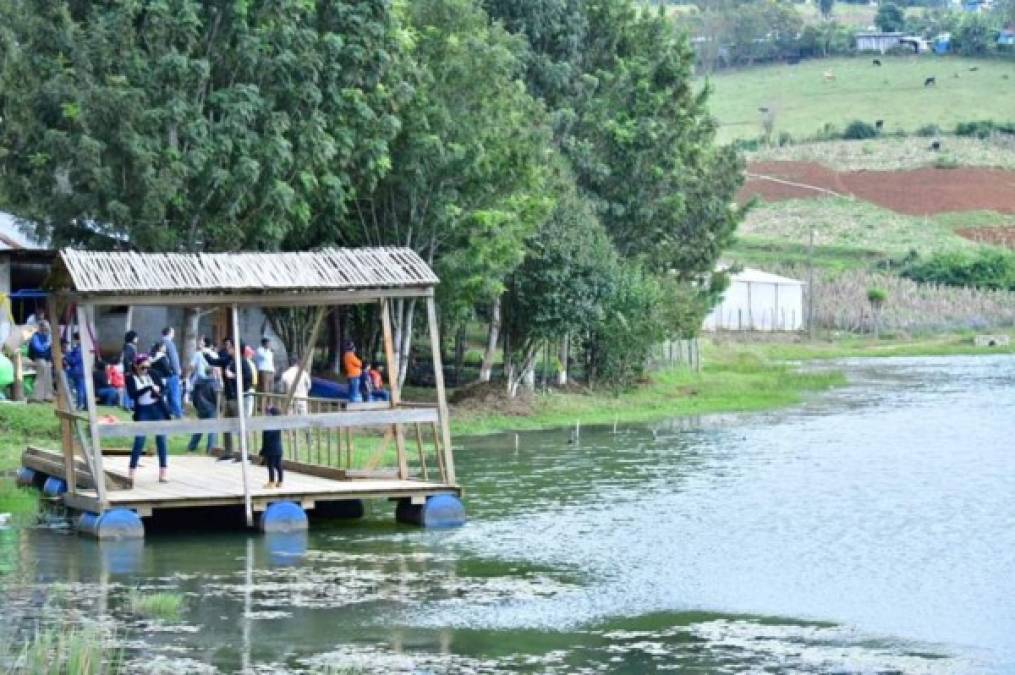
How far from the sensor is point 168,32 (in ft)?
123

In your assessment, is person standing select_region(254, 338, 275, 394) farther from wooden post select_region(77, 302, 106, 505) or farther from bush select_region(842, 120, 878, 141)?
bush select_region(842, 120, 878, 141)

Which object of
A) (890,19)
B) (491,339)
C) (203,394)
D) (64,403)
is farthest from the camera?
(890,19)

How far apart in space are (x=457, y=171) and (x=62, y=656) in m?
27.1

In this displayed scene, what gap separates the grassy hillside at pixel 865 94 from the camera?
136375mm

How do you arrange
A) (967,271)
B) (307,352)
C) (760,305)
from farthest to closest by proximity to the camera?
1. (967,271)
2. (760,305)
3. (307,352)

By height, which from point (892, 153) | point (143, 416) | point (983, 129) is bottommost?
point (143, 416)

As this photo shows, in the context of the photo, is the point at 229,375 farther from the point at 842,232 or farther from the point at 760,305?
the point at 842,232

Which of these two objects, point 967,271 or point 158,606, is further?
point 967,271

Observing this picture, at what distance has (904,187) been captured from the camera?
4596 inches

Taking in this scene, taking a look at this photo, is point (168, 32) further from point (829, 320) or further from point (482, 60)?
point (829, 320)

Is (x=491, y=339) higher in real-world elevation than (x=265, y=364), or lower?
lower

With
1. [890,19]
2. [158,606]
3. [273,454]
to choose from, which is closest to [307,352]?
[273,454]

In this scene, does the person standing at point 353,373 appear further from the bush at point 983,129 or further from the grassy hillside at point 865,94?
the bush at point 983,129

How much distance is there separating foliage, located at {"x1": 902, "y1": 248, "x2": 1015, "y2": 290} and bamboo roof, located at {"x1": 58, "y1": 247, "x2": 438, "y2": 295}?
67429 mm
